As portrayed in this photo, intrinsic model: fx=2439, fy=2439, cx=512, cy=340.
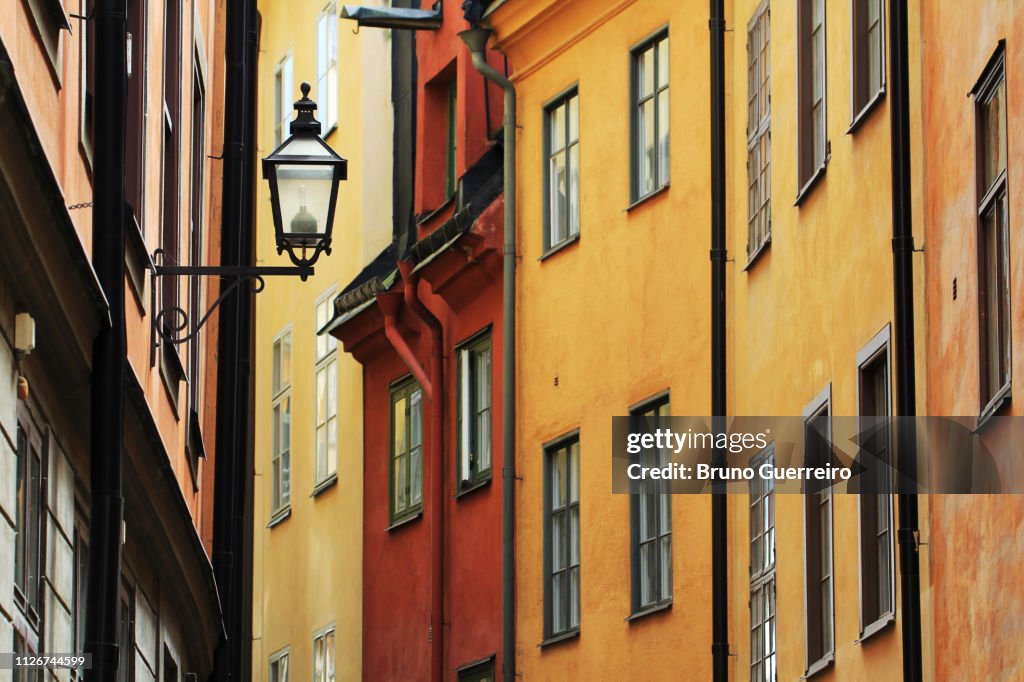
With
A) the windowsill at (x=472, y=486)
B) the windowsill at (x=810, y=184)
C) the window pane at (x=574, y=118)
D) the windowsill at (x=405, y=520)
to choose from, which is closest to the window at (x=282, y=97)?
the windowsill at (x=405, y=520)

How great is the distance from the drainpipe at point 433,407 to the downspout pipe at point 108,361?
49.9 feet

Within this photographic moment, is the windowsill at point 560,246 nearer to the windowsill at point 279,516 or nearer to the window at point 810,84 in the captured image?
the window at point 810,84

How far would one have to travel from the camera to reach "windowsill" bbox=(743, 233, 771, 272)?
696 inches

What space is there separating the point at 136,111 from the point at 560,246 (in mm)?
9527

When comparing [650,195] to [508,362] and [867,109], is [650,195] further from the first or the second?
[867,109]

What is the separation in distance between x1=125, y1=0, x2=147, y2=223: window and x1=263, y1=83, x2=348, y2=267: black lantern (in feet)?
5.34

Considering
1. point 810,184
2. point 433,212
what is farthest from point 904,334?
point 433,212

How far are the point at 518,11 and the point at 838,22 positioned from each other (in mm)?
7446

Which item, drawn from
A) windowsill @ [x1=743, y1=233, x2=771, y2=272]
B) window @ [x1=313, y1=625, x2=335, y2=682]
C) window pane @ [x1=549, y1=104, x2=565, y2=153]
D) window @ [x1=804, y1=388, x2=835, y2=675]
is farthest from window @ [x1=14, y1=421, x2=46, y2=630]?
window @ [x1=313, y1=625, x2=335, y2=682]

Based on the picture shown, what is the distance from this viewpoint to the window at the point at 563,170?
2252 cm

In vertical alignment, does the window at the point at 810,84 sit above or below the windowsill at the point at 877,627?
above

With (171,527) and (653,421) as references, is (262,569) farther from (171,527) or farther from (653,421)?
(171,527)

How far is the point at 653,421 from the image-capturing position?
20.4 m

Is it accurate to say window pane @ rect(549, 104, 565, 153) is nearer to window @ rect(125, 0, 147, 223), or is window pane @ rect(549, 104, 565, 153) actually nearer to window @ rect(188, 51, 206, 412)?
window @ rect(188, 51, 206, 412)
